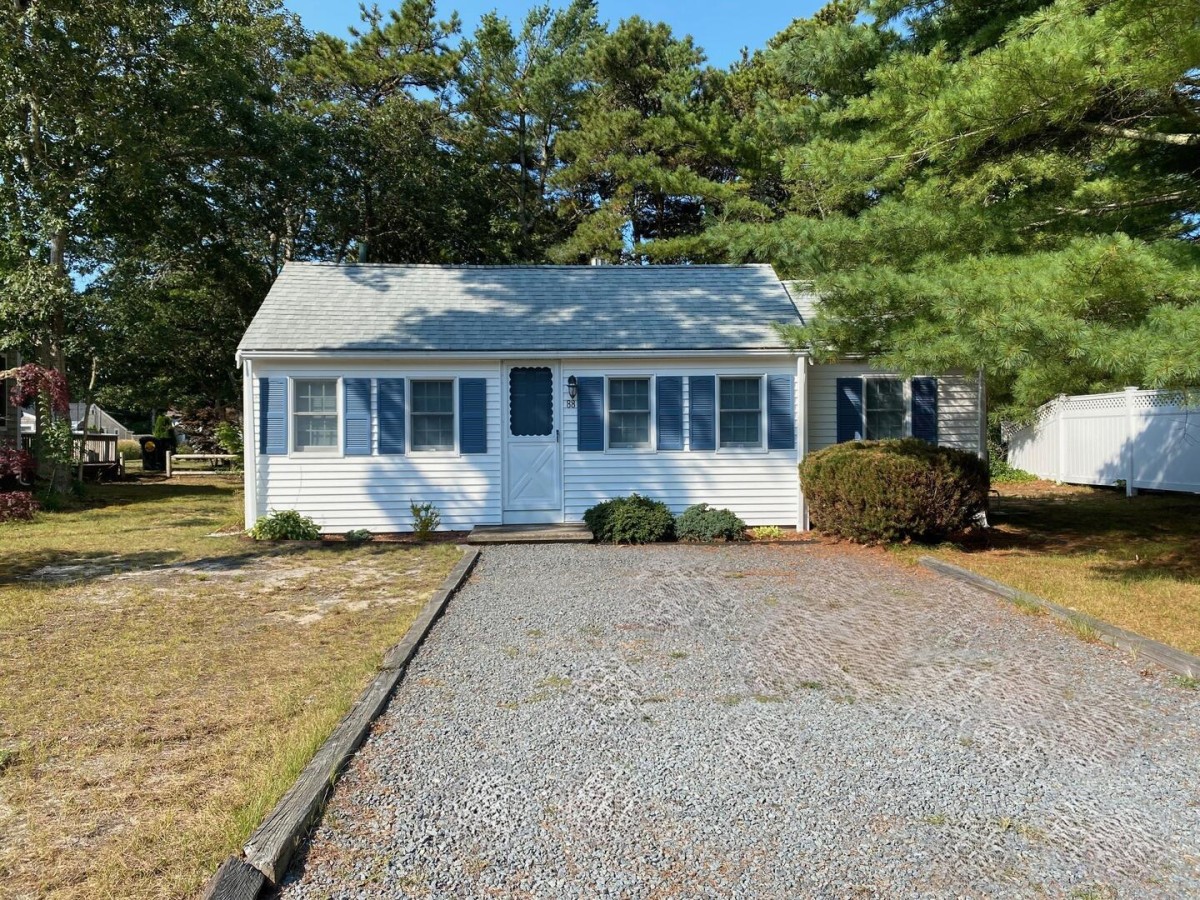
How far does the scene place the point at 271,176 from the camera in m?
21.0

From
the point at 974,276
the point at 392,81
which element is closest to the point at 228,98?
the point at 392,81

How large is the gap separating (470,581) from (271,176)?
56.5 ft

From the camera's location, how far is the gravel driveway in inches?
107

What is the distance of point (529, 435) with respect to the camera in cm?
1195

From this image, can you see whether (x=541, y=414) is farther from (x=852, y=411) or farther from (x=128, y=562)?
(x=128, y=562)

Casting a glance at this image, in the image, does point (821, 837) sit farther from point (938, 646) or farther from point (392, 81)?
point (392, 81)

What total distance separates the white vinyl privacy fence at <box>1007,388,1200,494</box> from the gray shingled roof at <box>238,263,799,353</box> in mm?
7041

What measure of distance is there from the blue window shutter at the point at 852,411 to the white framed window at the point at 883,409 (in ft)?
0.27

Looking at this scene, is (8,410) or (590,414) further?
(8,410)

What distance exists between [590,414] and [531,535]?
7.02ft

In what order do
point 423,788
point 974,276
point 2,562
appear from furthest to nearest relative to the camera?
point 2,562 → point 974,276 → point 423,788

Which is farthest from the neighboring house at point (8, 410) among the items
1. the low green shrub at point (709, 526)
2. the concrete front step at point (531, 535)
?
the low green shrub at point (709, 526)

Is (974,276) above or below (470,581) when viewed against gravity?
above

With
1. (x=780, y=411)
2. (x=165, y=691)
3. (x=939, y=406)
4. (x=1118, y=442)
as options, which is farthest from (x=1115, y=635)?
(x=1118, y=442)
